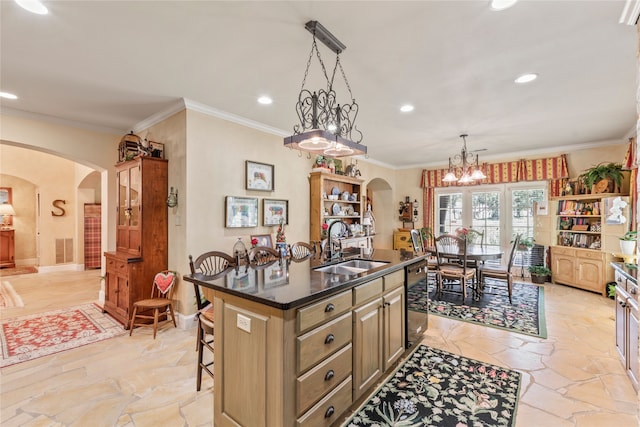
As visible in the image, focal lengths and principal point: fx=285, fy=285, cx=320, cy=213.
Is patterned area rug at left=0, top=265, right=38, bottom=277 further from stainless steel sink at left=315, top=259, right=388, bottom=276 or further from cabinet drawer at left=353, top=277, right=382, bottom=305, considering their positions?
cabinet drawer at left=353, top=277, right=382, bottom=305

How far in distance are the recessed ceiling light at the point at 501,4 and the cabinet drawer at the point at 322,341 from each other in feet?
7.42

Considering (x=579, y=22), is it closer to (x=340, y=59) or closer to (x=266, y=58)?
(x=340, y=59)

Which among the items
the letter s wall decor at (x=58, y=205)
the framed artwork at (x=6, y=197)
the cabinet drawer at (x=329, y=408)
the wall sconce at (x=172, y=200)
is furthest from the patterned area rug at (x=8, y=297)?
the cabinet drawer at (x=329, y=408)

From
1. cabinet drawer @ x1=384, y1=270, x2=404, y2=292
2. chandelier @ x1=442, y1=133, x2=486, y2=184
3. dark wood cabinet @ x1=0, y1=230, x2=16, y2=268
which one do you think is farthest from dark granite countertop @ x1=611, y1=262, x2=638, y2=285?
dark wood cabinet @ x1=0, y1=230, x2=16, y2=268

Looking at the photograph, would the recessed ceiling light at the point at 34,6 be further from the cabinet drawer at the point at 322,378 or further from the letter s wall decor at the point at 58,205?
the letter s wall decor at the point at 58,205

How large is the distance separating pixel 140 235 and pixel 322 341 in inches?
121

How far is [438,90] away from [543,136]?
322 centimetres

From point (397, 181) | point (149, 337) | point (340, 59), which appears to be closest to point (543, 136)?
point (397, 181)

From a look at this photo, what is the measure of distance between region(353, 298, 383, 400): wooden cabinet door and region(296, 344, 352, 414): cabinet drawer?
4.3 inches

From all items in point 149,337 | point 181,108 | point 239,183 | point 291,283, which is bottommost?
point 149,337

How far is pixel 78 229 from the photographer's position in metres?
7.61

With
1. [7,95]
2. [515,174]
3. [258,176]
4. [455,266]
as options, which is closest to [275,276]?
[258,176]

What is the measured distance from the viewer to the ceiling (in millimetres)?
1991

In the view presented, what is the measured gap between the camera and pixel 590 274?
5.09 m
